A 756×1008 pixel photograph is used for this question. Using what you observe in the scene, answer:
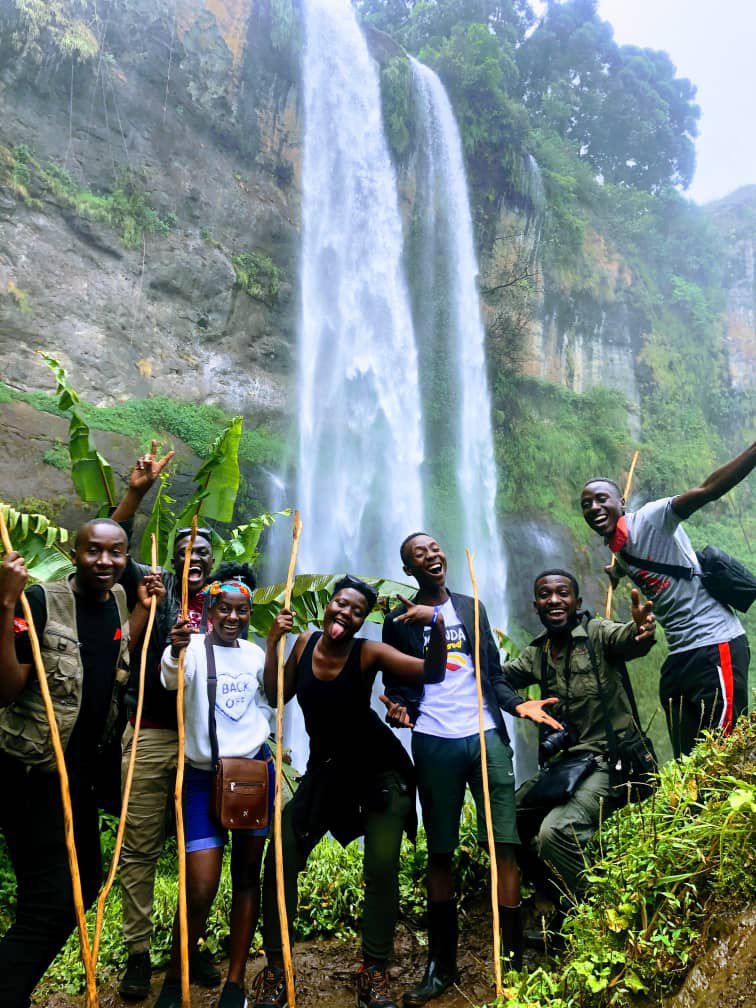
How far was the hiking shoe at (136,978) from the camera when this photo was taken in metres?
2.94

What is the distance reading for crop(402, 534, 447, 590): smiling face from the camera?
3258mm

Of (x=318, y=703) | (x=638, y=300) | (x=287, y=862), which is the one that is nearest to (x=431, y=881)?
(x=287, y=862)

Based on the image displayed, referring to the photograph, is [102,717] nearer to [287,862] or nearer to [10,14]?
[287,862]

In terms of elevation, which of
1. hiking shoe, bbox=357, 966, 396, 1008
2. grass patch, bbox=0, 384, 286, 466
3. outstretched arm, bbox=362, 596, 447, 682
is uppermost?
grass patch, bbox=0, 384, 286, 466

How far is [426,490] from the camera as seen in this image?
57.8 ft

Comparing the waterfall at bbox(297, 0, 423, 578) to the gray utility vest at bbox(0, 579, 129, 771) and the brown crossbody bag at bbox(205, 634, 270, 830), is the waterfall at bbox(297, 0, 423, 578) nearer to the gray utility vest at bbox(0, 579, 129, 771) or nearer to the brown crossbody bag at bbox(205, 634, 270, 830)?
the brown crossbody bag at bbox(205, 634, 270, 830)

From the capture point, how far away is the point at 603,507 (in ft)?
11.1

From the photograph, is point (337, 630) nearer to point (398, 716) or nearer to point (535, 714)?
point (398, 716)

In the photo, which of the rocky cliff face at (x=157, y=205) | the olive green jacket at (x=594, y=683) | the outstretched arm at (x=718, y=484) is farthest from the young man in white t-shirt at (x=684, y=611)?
the rocky cliff face at (x=157, y=205)

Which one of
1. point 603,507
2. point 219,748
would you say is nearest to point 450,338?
point 603,507

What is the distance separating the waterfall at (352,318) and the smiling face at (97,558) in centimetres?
1229

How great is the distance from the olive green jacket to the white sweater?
1.16 metres

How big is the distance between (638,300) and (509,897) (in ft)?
78.7

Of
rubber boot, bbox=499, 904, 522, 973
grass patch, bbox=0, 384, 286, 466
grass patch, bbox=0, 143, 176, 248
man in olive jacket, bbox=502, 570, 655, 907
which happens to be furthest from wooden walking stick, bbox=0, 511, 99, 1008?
grass patch, bbox=0, 143, 176, 248
